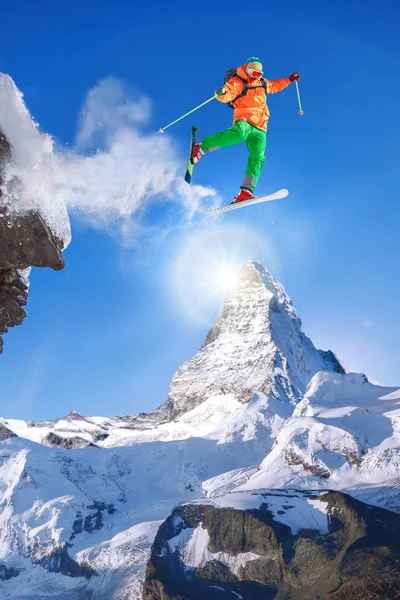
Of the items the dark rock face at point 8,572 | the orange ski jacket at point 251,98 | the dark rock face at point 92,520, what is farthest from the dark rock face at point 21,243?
the dark rock face at point 8,572

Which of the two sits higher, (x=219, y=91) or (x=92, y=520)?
(x=92, y=520)

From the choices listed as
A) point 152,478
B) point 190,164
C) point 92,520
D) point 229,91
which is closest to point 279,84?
point 229,91

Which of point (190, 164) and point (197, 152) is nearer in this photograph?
point (197, 152)

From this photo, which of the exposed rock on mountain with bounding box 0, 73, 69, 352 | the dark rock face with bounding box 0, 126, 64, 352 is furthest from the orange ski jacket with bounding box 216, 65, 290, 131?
the dark rock face with bounding box 0, 126, 64, 352

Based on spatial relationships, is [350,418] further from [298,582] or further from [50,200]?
[50,200]

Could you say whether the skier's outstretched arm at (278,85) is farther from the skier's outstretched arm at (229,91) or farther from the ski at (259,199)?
the ski at (259,199)

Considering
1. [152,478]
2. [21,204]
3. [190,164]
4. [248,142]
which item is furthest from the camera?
[152,478]

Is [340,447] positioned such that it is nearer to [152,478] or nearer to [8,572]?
[152,478]
